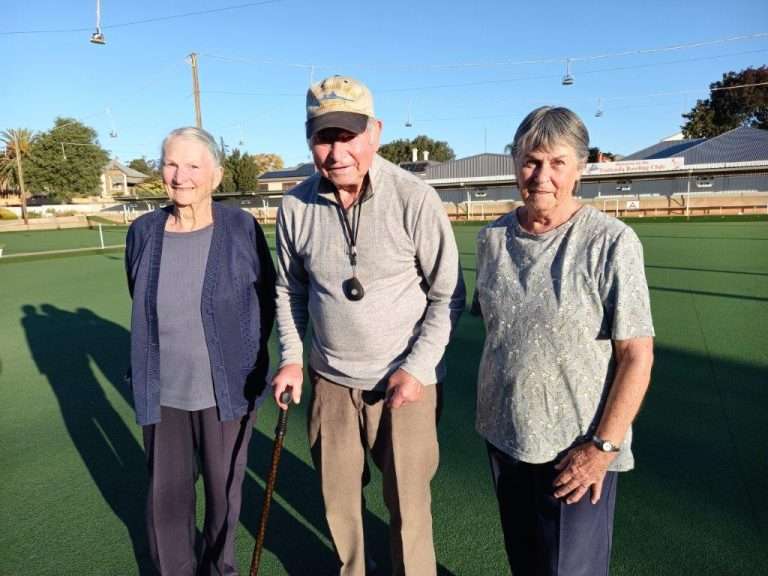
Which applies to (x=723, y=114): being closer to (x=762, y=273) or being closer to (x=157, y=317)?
(x=762, y=273)

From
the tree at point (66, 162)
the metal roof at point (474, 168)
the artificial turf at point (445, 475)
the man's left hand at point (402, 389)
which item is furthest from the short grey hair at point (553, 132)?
the tree at point (66, 162)

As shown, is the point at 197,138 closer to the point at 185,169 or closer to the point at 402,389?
the point at 185,169

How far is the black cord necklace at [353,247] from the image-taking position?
196 centimetres

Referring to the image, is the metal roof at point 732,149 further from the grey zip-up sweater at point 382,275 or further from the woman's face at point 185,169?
the woman's face at point 185,169

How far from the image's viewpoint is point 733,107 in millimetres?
57062

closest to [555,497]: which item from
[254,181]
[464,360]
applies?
[464,360]

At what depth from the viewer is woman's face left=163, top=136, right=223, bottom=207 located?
2.19 metres

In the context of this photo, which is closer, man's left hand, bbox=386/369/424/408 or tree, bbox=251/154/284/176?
man's left hand, bbox=386/369/424/408

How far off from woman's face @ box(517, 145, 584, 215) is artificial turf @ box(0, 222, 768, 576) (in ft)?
5.89

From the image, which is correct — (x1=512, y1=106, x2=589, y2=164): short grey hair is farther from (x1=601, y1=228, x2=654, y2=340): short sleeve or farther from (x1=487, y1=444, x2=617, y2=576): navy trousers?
(x1=487, y1=444, x2=617, y2=576): navy trousers

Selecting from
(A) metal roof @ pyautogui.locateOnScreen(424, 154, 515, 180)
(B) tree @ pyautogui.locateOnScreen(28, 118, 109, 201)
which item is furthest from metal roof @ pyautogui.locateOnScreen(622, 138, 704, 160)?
(B) tree @ pyautogui.locateOnScreen(28, 118, 109, 201)

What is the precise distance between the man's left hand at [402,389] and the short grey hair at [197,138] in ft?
3.97

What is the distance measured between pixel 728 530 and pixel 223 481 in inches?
95.1

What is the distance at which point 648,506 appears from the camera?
114 inches
